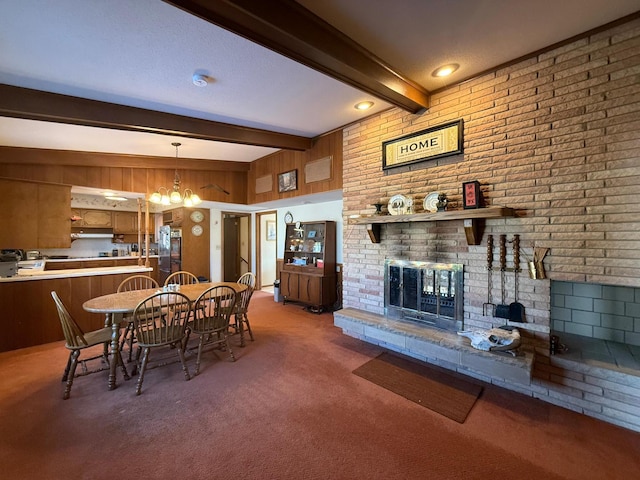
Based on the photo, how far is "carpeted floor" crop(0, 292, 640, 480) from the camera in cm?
167

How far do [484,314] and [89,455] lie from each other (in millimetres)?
3235

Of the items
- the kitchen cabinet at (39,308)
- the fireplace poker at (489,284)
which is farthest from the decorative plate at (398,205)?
the kitchen cabinet at (39,308)

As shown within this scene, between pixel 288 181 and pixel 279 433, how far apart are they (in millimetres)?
3635

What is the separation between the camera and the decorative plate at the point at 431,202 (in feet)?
9.59

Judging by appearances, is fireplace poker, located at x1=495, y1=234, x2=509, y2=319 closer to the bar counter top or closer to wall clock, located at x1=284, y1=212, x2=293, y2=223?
wall clock, located at x1=284, y1=212, x2=293, y2=223

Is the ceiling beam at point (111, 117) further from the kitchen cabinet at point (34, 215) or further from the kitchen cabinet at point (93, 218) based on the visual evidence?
the kitchen cabinet at point (93, 218)

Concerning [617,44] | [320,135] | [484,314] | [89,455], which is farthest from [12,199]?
[617,44]

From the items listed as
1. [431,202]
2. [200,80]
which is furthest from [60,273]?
[431,202]

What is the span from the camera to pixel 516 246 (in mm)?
2420

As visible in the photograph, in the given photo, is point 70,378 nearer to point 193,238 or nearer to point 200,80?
point 200,80

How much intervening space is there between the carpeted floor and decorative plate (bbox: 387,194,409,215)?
1831 millimetres

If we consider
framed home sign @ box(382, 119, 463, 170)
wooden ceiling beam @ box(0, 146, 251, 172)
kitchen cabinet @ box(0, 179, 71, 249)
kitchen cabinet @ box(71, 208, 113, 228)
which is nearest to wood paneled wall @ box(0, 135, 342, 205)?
wooden ceiling beam @ box(0, 146, 251, 172)

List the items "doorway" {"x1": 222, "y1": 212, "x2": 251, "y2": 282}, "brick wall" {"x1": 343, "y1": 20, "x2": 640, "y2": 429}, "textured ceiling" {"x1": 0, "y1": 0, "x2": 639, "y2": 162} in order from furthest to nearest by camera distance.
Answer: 1. "doorway" {"x1": 222, "y1": 212, "x2": 251, "y2": 282}
2. "brick wall" {"x1": 343, "y1": 20, "x2": 640, "y2": 429}
3. "textured ceiling" {"x1": 0, "y1": 0, "x2": 639, "y2": 162}

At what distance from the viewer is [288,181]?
4.71 metres
